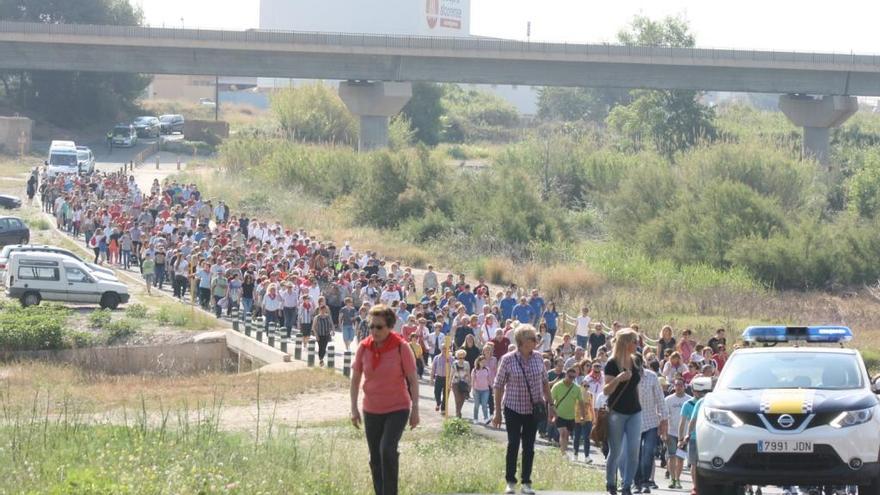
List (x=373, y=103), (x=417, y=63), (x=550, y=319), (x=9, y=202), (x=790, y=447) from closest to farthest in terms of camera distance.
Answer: (x=790, y=447) → (x=550, y=319) → (x=9, y=202) → (x=373, y=103) → (x=417, y=63)

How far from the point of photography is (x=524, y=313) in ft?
99.7

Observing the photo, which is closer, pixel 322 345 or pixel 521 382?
pixel 521 382

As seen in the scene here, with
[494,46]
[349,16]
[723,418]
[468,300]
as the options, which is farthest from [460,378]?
[349,16]

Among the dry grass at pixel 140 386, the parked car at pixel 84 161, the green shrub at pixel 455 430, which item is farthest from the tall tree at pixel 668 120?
the green shrub at pixel 455 430

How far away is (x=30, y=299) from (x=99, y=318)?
2.88 m

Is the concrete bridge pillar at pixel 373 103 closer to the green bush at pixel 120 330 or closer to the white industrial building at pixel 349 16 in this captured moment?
the green bush at pixel 120 330

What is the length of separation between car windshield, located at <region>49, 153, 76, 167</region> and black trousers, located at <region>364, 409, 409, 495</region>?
53.8 m

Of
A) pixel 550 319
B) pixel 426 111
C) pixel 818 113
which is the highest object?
pixel 426 111

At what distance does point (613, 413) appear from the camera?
43.3ft

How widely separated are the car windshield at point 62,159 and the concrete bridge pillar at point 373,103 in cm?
1651

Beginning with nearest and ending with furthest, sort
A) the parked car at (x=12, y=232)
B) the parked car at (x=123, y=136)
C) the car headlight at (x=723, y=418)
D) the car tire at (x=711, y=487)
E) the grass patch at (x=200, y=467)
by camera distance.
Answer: the grass patch at (x=200, y=467) < the car headlight at (x=723, y=418) < the car tire at (x=711, y=487) < the parked car at (x=12, y=232) < the parked car at (x=123, y=136)

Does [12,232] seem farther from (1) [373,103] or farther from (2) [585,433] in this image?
(1) [373,103]

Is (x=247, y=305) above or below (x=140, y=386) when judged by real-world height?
above

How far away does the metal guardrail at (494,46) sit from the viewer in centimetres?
7438
